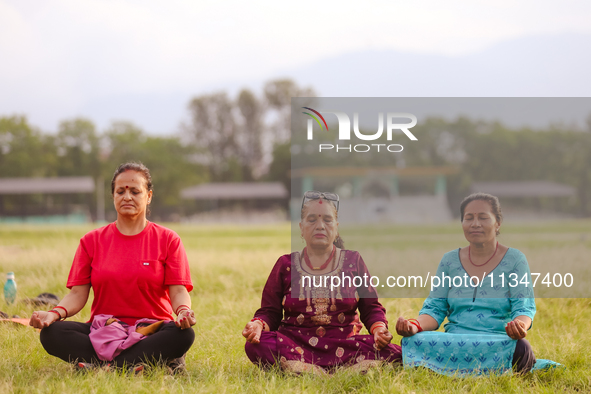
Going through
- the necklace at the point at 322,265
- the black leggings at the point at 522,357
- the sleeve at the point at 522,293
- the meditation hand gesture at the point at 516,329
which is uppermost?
the necklace at the point at 322,265

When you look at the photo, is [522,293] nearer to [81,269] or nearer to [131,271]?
[131,271]

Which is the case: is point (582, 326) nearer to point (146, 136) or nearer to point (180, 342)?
point (180, 342)

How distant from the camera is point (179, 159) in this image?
52.6m

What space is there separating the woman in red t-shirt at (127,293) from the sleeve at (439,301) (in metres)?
1.61

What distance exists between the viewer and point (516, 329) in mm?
3393

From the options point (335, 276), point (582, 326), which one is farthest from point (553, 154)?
point (335, 276)

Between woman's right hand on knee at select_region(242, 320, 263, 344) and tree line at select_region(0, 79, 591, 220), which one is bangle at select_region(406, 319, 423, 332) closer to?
woman's right hand on knee at select_region(242, 320, 263, 344)

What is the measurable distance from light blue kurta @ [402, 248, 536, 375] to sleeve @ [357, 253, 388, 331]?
234 mm

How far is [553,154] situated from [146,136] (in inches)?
2061

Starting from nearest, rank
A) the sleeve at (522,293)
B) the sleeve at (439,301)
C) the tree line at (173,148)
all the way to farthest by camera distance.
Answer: the sleeve at (522,293) → the sleeve at (439,301) → the tree line at (173,148)

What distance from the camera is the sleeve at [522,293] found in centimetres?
363

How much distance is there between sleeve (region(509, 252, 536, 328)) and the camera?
3.63m

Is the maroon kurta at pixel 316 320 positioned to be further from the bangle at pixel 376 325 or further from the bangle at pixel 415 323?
the bangle at pixel 415 323

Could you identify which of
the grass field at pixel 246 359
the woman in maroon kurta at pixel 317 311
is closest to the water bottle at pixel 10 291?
the grass field at pixel 246 359
